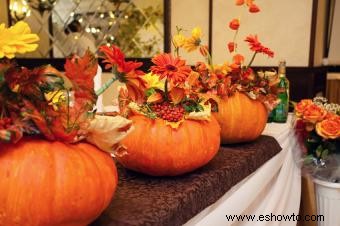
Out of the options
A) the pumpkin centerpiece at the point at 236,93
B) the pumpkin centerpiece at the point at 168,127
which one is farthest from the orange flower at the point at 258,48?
the pumpkin centerpiece at the point at 168,127

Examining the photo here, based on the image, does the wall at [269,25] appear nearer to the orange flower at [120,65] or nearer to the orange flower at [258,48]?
the orange flower at [258,48]

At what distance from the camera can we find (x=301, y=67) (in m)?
2.45

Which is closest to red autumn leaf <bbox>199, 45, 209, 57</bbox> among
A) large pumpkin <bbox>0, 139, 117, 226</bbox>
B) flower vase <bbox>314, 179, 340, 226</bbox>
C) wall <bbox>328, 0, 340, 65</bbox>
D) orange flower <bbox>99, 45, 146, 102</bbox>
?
orange flower <bbox>99, 45, 146, 102</bbox>

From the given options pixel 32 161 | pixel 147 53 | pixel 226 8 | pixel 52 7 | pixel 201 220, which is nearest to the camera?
pixel 32 161

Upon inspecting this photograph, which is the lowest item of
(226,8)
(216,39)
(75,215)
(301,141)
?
(301,141)

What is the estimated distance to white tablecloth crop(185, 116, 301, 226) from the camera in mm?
736

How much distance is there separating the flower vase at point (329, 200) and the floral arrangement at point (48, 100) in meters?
1.08

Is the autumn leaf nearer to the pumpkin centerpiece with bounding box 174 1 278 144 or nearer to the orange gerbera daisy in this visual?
the orange gerbera daisy

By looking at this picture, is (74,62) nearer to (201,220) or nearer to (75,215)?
(75,215)

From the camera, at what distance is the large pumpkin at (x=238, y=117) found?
A: 3.19 ft

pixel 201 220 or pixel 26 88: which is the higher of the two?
pixel 26 88

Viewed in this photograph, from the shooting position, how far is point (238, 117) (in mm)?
A: 976

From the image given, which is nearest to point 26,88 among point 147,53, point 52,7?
point 147,53

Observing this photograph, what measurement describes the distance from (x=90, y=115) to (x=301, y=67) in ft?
7.48
